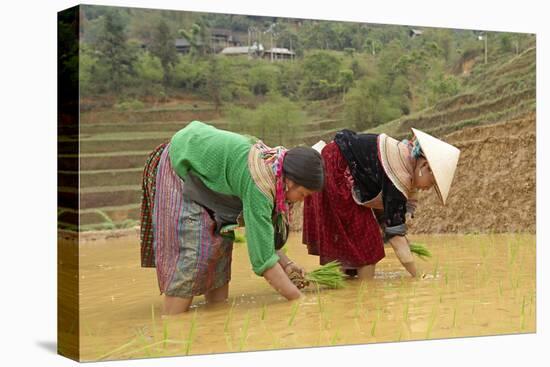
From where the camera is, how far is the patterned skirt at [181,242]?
6.69m

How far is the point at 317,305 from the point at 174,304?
0.95 m

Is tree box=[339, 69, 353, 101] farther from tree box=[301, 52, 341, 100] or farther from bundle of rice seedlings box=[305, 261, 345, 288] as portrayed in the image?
bundle of rice seedlings box=[305, 261, 345, 288]

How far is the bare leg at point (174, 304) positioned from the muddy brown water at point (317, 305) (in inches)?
2.0

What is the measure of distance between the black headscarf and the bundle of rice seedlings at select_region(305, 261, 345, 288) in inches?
30.9

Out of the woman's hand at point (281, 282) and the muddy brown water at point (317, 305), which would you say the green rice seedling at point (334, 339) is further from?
the woman's hand at point (281, 282)

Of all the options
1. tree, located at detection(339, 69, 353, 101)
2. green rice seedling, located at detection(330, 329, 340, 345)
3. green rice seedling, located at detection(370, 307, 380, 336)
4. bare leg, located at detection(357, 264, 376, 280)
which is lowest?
green rice seedling, located at detection(330, 329, 340, 345)

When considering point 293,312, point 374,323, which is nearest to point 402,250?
point 374,323

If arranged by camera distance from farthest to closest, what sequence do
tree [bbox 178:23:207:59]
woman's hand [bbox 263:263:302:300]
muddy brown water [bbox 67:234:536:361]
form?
tree [bbox 178:23:207:59] → woman's hand [bbox 263:263:302:300] → muddy brown water [bbox 67:234:536:361]

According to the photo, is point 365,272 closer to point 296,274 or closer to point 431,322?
point 431,322

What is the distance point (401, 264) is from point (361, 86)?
4.17ft

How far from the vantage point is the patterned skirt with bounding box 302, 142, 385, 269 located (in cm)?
762

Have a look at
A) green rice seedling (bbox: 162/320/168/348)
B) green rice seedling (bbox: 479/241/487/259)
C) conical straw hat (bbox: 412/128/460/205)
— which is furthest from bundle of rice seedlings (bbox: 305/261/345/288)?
green rice seedling (bbox: 479/241/487/259)

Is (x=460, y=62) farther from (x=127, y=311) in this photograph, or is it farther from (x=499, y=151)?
(x=127, y=311)

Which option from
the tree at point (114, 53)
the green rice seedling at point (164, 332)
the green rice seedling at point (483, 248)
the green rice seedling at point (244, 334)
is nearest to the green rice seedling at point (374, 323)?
the green rice seedling at point (244, 334)
